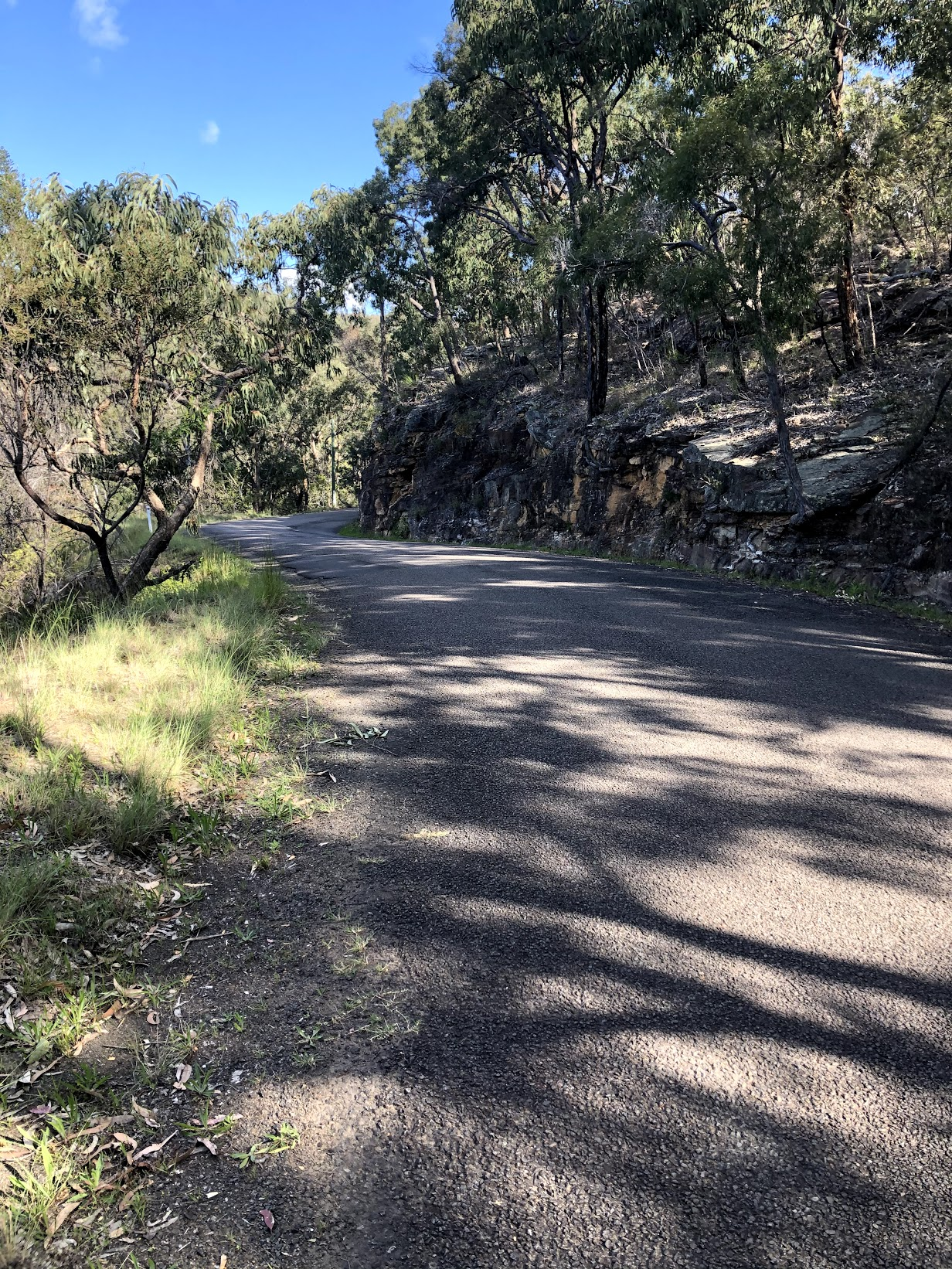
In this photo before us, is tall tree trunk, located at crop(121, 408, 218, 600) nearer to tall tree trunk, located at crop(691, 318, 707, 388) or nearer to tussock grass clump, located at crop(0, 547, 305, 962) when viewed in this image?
tussock grass clump, located at crop(0, 547, 305, 962)

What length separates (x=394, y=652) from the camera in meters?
7.39

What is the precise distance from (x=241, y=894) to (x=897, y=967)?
2588 mm

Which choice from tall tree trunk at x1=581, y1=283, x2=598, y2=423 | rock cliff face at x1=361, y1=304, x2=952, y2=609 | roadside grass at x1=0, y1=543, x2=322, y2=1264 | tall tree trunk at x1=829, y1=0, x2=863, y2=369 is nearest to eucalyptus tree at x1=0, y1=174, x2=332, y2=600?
roadside grass at x1=0, y1=543, x2=322, y2=1264

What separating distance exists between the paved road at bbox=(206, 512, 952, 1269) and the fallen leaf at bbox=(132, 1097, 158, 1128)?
570 millimetres

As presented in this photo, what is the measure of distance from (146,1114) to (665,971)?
170 cm

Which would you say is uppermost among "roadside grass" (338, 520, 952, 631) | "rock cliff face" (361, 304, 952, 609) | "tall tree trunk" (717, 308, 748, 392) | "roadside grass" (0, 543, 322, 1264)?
"tall tree trunk" (717, 308, 748, 392)

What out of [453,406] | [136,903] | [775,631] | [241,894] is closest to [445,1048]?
[241,894]

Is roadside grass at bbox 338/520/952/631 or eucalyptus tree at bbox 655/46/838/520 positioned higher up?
eucalyptus tree at bbox 655/46/838/520

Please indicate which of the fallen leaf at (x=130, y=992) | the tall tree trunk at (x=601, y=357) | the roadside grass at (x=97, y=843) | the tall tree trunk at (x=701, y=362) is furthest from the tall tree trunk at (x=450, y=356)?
the fallen leaf at (x=130, y=992)

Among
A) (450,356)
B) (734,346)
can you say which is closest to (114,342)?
(734,346)

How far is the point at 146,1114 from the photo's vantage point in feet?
7.91

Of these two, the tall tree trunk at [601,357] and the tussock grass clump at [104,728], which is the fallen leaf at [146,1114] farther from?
the tall tree trunk at [601,357]

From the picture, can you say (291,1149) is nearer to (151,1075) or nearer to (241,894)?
(151,1075)

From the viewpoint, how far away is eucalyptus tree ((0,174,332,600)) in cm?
830
